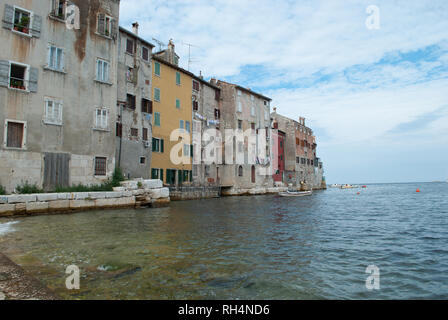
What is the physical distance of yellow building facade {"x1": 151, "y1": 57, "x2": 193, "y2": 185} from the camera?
30.3 meters

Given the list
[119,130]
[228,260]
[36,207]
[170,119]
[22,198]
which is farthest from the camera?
[170,119]

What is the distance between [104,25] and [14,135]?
35.5 feet

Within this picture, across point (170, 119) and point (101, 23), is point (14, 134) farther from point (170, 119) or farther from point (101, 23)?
point (170, 119)

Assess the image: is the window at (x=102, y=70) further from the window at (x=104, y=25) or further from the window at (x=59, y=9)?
the window at (x=59, y=9)

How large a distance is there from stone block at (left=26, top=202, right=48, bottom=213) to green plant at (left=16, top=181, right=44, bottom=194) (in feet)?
4.36

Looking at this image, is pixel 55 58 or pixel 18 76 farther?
pixel 55 58

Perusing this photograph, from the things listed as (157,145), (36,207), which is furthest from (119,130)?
(36,207)

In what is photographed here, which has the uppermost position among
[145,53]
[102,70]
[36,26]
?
[145,53]

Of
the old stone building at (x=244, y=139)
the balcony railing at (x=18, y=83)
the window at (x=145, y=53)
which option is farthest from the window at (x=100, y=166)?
the old stone building at (x=244, y=139)

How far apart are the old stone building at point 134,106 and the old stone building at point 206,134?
8.50 meters

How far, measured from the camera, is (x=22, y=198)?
51.9 ft
